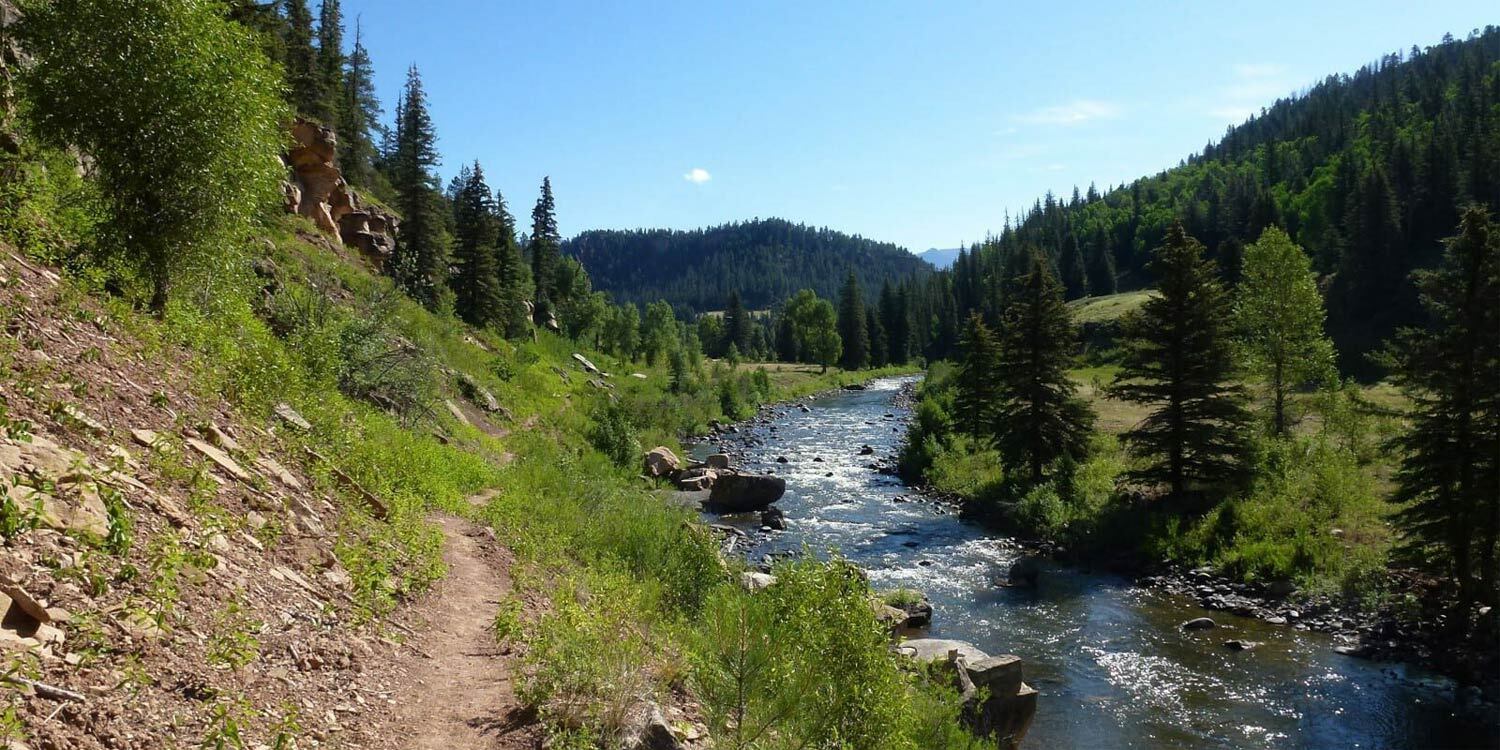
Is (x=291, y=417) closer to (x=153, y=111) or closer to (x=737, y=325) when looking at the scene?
(x=153, y=111)

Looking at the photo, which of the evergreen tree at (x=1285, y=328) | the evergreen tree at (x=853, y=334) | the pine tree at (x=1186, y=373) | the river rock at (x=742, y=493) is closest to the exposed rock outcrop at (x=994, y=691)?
the pine tree at (x=1186, y=373)

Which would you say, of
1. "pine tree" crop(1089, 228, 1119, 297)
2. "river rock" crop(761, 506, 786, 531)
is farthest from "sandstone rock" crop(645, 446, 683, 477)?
"pine tree" crop(1089, 228, 1119, 297)

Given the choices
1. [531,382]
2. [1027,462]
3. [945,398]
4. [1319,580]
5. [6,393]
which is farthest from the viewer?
[945,398]

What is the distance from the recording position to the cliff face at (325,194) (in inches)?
1416

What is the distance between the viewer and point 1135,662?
18953 millimetres

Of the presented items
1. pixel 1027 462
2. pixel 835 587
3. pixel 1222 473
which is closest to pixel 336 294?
pixel 835 587

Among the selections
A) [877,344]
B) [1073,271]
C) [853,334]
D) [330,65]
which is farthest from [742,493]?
[1073,271]

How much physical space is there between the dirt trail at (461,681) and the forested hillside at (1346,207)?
36.6 metres

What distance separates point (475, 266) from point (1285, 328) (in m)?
46.2

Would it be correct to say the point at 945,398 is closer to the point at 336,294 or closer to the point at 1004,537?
the point at 1004,537

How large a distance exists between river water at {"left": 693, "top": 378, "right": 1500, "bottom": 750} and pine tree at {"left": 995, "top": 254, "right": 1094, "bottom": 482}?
5.97 meters

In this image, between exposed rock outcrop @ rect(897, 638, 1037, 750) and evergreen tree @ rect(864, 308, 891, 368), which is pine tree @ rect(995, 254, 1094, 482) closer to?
exposed rock outcrop @ rect(897, 638, 1037, 750)

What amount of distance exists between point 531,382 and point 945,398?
91.6 feet

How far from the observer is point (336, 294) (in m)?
29.8
